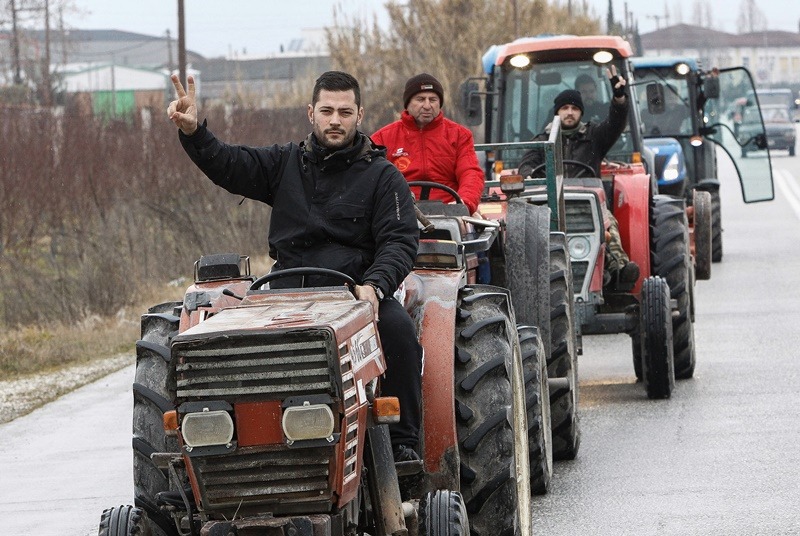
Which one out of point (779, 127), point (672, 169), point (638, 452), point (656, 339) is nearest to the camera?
Result: point (638, 452)

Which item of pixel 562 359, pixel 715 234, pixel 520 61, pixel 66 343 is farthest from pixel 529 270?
pixel 715 234

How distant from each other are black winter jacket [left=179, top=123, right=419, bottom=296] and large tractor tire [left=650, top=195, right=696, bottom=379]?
6.18 m

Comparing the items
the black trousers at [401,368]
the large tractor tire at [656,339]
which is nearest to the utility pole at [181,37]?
the large tractor tire at [656,339]

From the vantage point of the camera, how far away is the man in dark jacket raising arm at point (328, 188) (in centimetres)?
639

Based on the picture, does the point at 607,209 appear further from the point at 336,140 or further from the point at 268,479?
the point at 268,479

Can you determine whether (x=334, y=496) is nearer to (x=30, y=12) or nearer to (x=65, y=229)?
(x=65, y=229)

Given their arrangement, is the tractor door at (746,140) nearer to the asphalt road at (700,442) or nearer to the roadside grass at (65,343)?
the asphalt road at (700,442)

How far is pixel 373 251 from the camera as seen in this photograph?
6.54 m

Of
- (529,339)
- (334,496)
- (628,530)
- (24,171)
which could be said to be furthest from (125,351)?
(334,496)

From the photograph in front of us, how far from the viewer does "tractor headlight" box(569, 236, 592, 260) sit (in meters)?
12.0

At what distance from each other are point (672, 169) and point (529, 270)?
11.2 meters

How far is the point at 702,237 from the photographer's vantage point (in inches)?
722

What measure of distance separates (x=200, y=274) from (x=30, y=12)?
2332 inches

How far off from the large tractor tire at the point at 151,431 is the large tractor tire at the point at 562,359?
3.39 m
